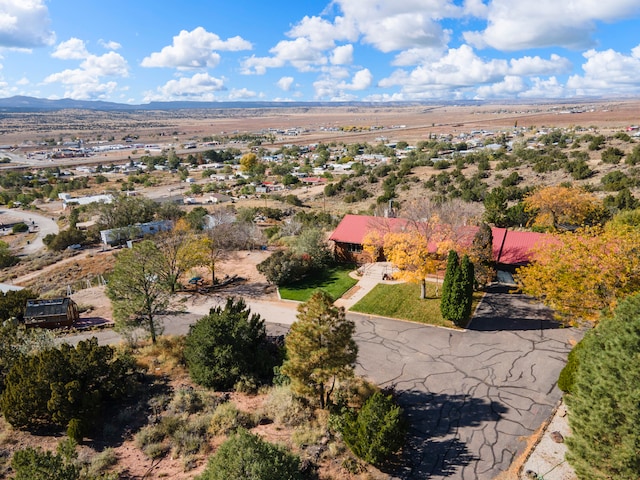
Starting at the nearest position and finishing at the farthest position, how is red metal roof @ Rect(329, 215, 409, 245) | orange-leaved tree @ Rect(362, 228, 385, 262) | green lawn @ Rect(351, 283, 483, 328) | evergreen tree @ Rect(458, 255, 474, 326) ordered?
evergreen tree @ Rect(458, 255, 474, 326)
green lawn @ Rect(351, 283, 483, 328)
orange-leaved tree @ Rect(362, 228, 385, 262)
red metal roof @ Rect(329, 215, 409, 245)

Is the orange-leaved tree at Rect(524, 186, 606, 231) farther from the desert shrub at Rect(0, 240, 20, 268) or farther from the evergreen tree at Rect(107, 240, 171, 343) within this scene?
the desert shrub at Rect(0, 240, 20, 268)

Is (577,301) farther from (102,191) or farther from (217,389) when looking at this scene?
(102,191)

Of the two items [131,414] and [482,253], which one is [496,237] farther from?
[131,414]

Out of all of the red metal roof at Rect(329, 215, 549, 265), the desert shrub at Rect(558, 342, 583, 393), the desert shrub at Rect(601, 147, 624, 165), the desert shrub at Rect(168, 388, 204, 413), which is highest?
the desert shrub at Rect(601, 147, 624, 165)

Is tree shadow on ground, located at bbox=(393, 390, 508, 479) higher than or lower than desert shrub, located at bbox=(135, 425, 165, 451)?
lower

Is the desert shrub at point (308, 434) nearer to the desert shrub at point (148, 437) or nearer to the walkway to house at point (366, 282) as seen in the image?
the desert shrub at point (148, 437)

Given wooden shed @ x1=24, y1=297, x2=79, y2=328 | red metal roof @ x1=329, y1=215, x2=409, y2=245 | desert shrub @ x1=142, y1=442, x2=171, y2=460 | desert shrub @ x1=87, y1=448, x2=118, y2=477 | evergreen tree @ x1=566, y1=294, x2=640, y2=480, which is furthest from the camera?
red metal roof @ x1=329, y1=215, x2=409, y2=245

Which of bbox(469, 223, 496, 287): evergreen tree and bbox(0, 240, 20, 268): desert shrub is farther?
bbox(0, 240, 20, 268): desert shrub

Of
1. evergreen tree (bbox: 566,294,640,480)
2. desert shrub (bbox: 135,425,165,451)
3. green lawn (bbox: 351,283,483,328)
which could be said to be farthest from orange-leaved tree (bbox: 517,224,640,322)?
desert shrub (bbox: 135,425,165,451)
